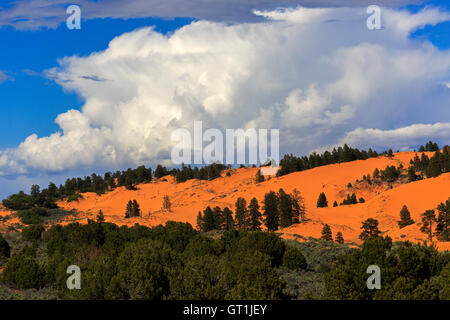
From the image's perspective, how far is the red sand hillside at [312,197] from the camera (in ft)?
265

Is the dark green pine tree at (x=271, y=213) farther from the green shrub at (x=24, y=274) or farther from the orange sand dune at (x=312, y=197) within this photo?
the green shrub at (x=24, y=274)

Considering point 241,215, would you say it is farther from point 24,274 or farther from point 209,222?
point 24,274

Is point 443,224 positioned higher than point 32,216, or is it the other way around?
point 32,216

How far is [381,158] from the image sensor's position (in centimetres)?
15088

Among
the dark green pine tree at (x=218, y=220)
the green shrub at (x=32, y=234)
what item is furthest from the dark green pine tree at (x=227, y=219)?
the green shrub at (x=32, y=234)

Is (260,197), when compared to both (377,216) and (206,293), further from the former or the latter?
(206,293)

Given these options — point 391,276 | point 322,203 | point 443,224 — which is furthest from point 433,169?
point 391,276

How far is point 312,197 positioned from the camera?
121m

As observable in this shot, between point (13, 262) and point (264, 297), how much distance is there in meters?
23.9

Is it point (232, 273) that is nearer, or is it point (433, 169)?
point (232, 273)

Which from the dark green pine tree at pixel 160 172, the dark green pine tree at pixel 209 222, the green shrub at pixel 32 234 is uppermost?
the dark green pine tree at pixel 160 172

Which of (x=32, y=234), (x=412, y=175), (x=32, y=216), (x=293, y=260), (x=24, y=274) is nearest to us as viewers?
(x=24, y=274)
